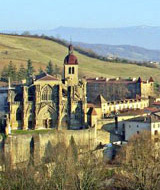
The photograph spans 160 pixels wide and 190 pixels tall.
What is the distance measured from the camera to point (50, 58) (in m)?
160

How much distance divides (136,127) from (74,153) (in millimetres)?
12084

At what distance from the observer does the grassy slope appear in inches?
5792

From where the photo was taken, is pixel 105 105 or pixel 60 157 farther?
pixel 105 105

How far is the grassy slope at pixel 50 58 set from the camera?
14712 cm

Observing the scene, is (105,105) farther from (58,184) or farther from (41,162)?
(58,184)

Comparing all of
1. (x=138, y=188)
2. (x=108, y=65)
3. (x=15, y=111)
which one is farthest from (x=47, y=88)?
(x=108, y=65)


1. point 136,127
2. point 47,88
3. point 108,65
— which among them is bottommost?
point 136,127

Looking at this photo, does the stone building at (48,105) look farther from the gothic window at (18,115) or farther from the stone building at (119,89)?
the stone building at (119,89)

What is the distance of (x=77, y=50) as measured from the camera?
19262cm

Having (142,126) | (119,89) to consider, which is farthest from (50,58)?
(142,126)

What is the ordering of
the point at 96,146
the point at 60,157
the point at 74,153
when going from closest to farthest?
the point at 60,157 < the point at 74,153 < the point at 96,146

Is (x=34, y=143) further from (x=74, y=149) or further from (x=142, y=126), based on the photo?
(x=142, y=126)

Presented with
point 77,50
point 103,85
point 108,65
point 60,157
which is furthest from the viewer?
point 77,50

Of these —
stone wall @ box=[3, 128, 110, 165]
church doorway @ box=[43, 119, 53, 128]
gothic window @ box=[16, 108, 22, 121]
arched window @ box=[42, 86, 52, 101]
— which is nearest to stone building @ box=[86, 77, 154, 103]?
arched window @ box=[42, 86, 52, 101]
